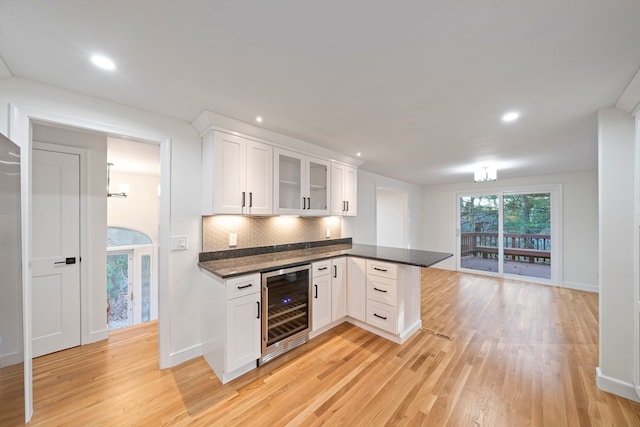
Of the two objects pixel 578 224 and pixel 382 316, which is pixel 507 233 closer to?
pixel 578 224

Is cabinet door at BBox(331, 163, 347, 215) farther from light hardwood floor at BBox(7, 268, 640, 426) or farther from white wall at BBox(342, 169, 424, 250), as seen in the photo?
light hardwood floor at BBox(7, 268, 640, 426)

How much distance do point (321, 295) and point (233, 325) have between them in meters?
1.04

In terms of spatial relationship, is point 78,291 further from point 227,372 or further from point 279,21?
point 279,21

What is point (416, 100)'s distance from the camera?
1837 millimetres

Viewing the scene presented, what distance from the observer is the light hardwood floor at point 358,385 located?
5.24 ft

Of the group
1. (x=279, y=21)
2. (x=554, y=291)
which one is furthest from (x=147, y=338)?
(x=554, y=291)

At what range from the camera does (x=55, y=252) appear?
2326 millimetres

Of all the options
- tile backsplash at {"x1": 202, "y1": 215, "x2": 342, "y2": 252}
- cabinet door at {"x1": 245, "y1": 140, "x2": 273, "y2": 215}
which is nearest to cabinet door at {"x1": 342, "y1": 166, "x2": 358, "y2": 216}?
tile backsplash at {"x1": 202, "y1": 215, "x2": 342, "y2": 252}

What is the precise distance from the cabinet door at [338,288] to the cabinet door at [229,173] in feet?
4.38

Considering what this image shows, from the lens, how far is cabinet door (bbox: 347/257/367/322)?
9.20 feet

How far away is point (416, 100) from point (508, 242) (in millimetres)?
5173

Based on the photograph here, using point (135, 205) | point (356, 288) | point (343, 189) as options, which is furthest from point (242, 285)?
point (135, 205)

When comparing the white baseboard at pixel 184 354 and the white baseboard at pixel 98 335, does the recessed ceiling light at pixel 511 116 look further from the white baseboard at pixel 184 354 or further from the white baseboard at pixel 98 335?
the white baseboard at pixel 98 335

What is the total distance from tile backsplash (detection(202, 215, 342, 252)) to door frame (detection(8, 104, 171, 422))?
37 cm
